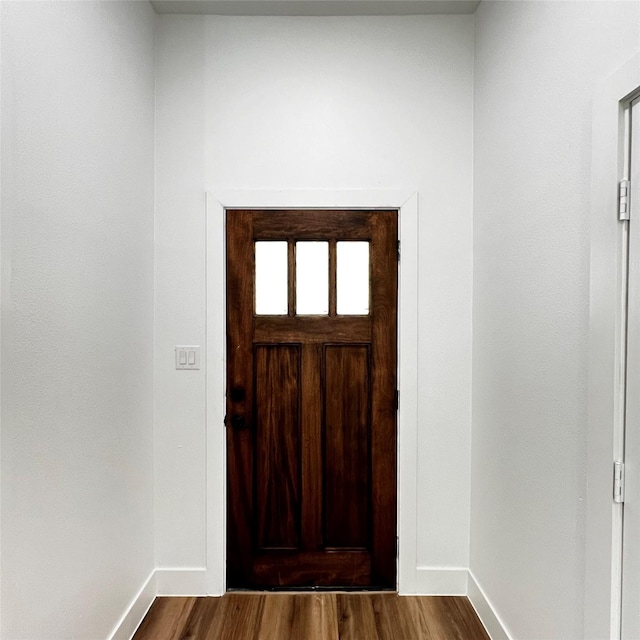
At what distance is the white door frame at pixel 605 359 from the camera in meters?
1.34

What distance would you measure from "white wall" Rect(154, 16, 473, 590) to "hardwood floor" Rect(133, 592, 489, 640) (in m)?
0.18

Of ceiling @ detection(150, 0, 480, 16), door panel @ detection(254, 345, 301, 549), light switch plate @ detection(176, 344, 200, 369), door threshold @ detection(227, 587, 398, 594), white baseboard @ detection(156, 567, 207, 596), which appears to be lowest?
door threshold @ detection(227, 587, 398, 594)

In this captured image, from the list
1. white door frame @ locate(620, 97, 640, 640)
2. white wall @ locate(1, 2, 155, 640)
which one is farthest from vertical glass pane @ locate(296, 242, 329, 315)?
white door frame @ locate(620, 97, 640, 640)

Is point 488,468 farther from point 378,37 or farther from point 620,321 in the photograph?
point 378,37

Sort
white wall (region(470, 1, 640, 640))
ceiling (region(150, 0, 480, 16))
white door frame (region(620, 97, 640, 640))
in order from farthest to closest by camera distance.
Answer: ceiling (region(150, 0, 480, 16)), white wall (region(470, 1, 640, 640)), white door frame (region(620, 97, 640, 640))

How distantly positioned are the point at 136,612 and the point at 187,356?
1149 mm

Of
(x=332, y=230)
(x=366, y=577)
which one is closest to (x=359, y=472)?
(x=366, y=577)

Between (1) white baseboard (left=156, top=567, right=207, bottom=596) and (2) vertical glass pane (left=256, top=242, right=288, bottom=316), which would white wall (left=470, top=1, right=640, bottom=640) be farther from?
(1) white baseboard (left=156, top=567, right=207, bottom=596)

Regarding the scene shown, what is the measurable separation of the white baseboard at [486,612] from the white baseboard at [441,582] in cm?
5

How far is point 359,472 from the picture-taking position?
255cm

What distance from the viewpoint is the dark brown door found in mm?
2521

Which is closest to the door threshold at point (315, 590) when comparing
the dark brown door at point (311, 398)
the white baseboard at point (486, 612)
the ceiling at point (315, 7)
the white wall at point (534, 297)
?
the dark brown door at point (311, 398)

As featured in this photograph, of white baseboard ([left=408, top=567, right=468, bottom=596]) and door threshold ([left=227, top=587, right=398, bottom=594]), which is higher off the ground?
white baseboard ([left=408, top=567, right=468, bottom=596])

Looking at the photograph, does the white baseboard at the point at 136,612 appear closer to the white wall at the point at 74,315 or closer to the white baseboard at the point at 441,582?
the white wall at the point at 74,315
